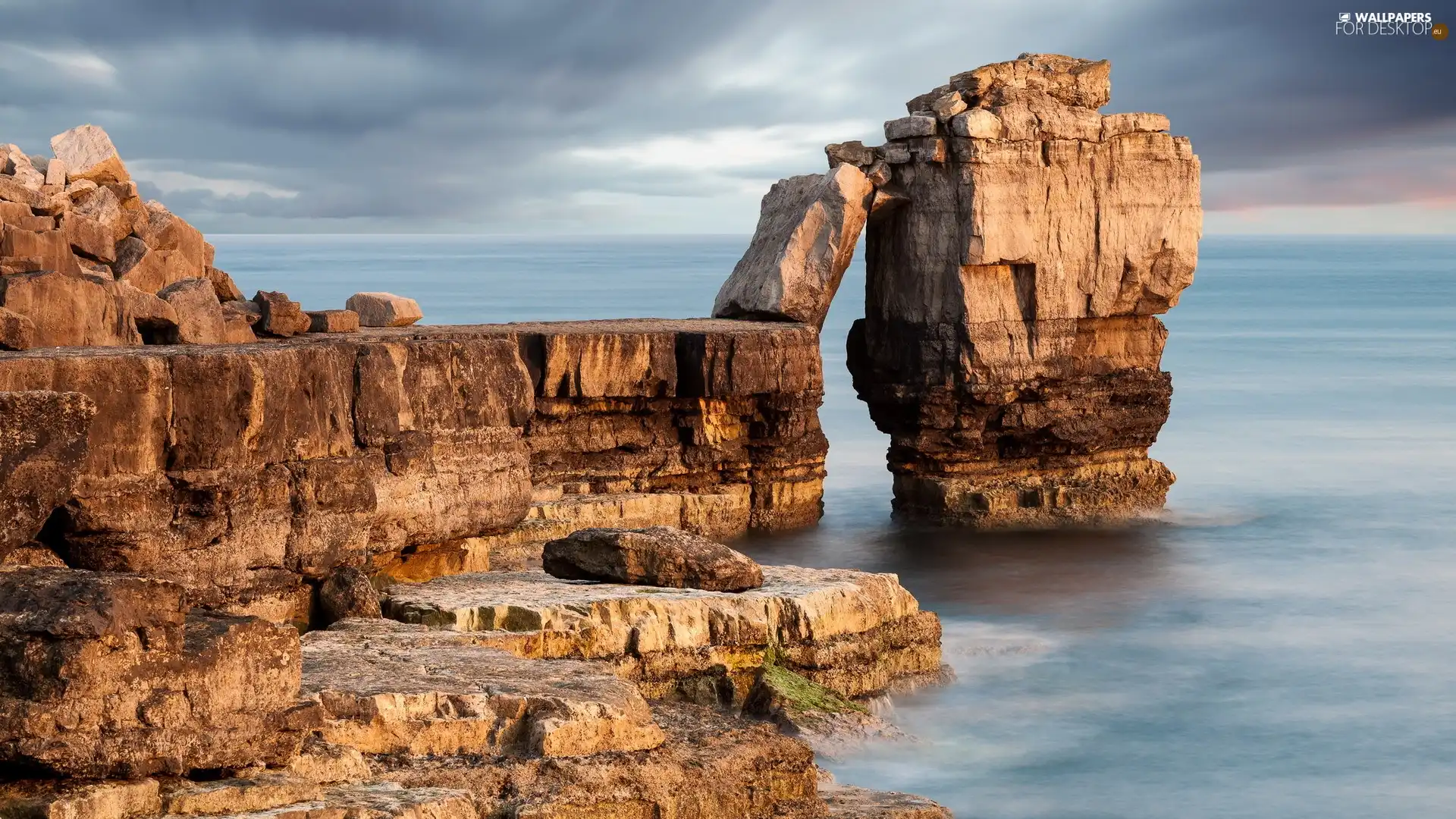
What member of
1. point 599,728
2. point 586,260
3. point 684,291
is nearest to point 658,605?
point 599,728

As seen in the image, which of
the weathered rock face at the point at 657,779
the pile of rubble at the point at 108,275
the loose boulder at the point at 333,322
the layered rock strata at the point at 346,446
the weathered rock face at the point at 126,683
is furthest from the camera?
the loose boulder at the point at 333,322

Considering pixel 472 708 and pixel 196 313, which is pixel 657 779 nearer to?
pixel 472 708

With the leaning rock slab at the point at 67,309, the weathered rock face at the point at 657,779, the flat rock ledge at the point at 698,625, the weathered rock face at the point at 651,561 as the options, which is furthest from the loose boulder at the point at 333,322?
the weathered rock face at the point at 657,779

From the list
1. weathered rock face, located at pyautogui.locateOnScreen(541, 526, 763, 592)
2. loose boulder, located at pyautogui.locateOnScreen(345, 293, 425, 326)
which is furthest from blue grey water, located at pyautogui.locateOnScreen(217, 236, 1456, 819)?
loose boulder, located at pyautogui.locateOnScreen(345, 293, 425, 326)

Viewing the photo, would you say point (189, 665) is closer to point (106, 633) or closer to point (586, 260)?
point (106, 633)

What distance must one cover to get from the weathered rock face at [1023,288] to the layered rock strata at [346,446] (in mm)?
3002

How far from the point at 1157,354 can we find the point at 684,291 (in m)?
44.7

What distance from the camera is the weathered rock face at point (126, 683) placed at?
283 inches

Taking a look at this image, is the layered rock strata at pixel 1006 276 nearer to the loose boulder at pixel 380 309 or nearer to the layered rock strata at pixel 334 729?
the loose boulder at pixel 380 309

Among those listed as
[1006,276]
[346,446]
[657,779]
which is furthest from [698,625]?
[1006,276]

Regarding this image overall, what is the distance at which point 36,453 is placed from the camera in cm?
872

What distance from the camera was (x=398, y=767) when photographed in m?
8.30

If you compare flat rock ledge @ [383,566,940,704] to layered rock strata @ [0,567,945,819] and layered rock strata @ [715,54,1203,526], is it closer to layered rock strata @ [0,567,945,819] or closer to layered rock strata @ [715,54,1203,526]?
layered rock strata @ [0,567,945,819]

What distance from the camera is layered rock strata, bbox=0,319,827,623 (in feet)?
34.3
